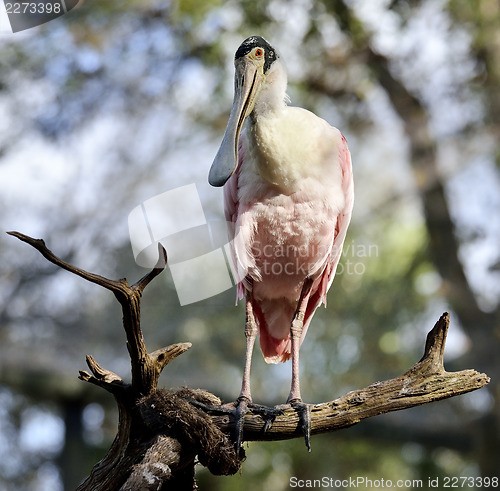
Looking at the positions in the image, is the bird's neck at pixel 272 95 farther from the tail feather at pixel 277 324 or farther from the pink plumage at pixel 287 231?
the tail feather at pixel 277 324

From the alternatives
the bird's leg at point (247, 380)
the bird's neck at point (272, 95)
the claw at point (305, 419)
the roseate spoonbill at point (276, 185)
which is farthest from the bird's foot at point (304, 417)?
the bird's neck at point (272, 95)

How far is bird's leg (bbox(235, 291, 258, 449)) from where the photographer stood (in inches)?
146

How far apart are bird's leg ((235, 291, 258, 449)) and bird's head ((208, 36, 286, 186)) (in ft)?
3.43

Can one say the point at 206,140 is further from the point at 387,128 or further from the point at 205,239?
the point at 205,239

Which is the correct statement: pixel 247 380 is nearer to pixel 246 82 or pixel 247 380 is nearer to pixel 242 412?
pixel 242 412

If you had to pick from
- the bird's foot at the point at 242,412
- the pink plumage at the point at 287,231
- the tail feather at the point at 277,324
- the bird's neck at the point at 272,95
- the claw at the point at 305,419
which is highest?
the bird's neck at the point at 272,95

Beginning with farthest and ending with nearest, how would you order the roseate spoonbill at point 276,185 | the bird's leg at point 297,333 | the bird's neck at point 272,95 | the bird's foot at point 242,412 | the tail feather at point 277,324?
the tail feather at point 277,324 < the bird's neck at point 272,95 < the roseate spoonbill at point 276,185 < the bird's leg at point 297,333 < the bird's foot at point 242,412

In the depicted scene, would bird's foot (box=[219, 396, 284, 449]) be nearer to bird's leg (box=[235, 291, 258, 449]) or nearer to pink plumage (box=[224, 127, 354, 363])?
bird's leg (box=[235, 291, 258, 449])

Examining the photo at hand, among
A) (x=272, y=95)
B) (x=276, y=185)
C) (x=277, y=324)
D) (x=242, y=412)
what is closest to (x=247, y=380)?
(x=242, y=412)

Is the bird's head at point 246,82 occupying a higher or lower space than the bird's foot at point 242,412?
higher

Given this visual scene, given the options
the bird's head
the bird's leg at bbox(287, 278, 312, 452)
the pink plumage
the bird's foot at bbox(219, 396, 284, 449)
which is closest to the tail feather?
the pink plumage

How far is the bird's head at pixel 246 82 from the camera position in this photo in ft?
14.6

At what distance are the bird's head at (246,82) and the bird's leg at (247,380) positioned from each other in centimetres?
105

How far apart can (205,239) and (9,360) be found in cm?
699
